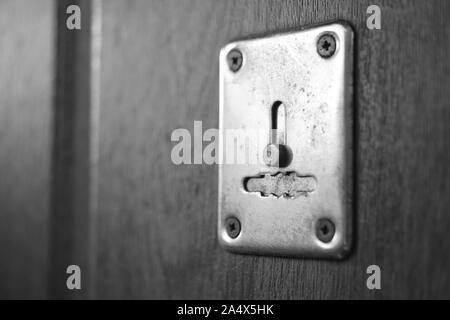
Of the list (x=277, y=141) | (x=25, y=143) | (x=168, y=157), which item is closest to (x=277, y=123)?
(x=277, y=141)

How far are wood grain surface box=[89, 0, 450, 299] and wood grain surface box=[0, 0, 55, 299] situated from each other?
0.07m

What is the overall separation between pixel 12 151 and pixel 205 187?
25 centimetres

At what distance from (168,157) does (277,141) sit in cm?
12

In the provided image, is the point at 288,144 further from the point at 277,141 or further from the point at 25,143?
the point at 25,143

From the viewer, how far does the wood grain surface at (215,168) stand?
35 cm

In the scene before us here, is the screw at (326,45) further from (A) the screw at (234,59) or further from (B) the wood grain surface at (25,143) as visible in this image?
(B) the wood grain surface at (25,143)

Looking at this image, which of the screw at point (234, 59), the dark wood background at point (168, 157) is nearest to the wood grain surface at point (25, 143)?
the dark wood background at point (168, 157)

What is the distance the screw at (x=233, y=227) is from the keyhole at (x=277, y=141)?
53 millimetres

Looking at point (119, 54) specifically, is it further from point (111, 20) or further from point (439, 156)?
point (439, 156)

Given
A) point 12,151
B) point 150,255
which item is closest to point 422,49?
point 150,255

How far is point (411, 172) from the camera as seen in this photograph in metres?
0.36

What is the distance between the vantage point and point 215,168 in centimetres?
46

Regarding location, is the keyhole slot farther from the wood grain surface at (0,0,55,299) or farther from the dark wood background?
the wood grain surface at (0,0,55,299)

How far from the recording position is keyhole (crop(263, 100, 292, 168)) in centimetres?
41
